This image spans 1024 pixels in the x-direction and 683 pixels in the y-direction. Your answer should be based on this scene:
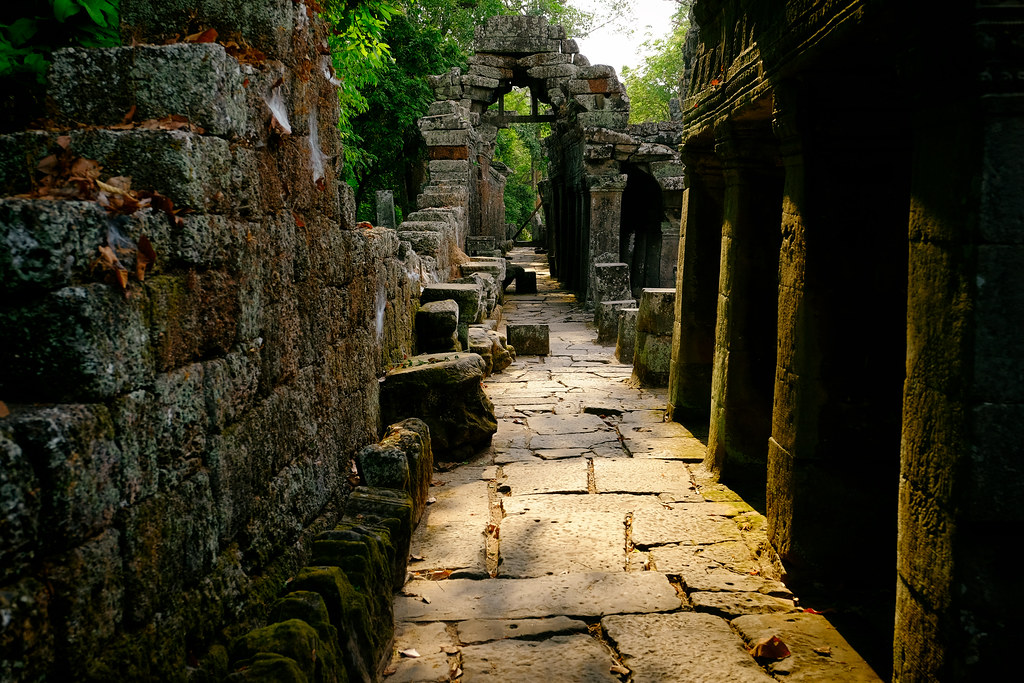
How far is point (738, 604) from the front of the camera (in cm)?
387

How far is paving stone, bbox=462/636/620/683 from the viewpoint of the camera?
10.5ft

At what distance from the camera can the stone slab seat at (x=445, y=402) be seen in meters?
5.79

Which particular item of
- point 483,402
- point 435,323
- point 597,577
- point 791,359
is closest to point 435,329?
point 435,323

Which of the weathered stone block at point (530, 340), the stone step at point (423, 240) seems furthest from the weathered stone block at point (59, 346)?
the weathered stone block at point (530, 340)

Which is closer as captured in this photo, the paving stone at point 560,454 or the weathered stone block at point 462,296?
the paving stone at point 560,454

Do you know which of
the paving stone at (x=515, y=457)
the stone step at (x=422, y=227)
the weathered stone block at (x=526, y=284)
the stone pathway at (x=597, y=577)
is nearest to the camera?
the stone pathway at (x=597, y=577)

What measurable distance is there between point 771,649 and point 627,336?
7.41m

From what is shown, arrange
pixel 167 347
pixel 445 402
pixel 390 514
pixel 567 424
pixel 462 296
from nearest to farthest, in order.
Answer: pixel 167 347, pixel 390 514, pixel 445 402, pixel 567 424, pixel 462 296

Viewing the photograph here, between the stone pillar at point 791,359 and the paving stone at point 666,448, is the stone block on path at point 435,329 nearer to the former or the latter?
the paving stone at point 666,448

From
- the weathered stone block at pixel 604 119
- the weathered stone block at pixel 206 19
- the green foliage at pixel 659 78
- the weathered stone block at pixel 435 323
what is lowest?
the weathered stone block at pixel 435 323

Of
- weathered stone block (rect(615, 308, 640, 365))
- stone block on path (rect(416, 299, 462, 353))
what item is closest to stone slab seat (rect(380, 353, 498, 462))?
stone block on path (rect(416, 299, 462, 353))

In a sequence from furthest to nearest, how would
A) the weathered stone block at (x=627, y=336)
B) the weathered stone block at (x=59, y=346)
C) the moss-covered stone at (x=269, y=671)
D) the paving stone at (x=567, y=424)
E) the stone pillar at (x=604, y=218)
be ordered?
the stone pillar at (x=604, y=218), the weathered stone block at (x=627, y=336), the paving stone at (x=567, y=424), the moss-covered stone at (x=269, y=671), the weathered stone block at (x=59, y=346)

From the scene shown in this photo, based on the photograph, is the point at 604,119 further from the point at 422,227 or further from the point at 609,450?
the point at 609,450

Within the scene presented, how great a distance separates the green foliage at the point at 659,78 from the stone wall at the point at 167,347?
43.7 meters
